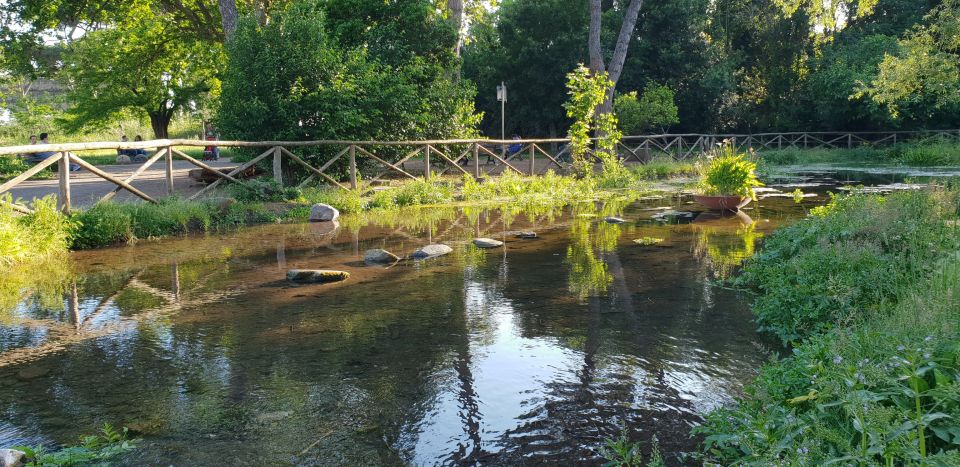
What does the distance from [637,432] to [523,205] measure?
1242 centimetres

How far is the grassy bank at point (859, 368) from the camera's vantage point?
278 cm

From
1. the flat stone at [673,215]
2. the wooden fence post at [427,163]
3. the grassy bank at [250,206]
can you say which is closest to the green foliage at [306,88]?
the wooden fence post at [427,163]

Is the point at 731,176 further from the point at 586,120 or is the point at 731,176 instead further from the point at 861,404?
the point at 861,404

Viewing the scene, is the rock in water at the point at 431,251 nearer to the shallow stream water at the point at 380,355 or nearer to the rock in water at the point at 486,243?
the shallow stream water at the point at 380,355

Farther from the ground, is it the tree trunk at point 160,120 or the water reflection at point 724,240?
the tree trunk at point 160,120

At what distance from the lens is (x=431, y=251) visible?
9742mm

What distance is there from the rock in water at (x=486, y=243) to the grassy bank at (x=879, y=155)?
2038cm

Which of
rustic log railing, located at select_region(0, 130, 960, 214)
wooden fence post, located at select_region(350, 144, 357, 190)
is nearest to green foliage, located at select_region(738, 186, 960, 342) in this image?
rustic log railing, located at select_region(0, 130, 960, 214)

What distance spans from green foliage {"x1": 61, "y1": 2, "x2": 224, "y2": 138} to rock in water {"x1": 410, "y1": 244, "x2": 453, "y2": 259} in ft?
67.3

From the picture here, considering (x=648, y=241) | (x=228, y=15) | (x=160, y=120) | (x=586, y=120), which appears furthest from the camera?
(x=160, y=120)

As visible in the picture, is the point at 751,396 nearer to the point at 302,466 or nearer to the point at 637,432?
the point at 637,432

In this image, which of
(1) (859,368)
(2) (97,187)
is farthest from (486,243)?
(2) (97,187)

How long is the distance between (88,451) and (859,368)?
12.3ft

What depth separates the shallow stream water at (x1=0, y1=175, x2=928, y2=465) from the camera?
402cm
